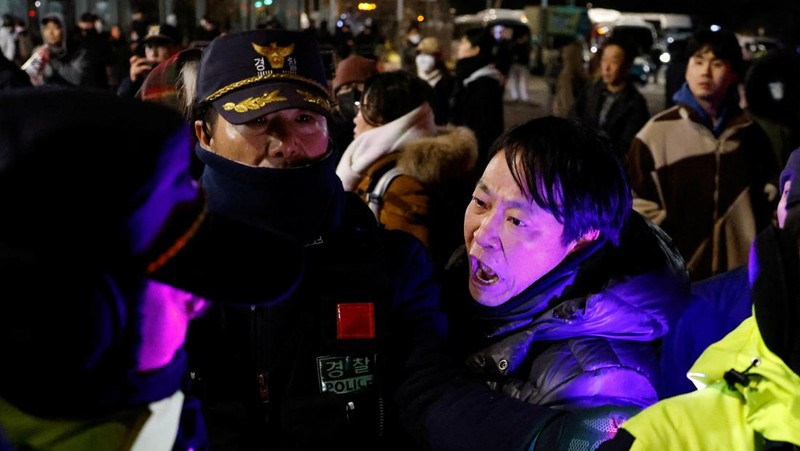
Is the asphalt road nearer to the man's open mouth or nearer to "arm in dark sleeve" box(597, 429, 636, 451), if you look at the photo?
the man's open mouth

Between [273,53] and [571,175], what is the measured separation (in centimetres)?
76

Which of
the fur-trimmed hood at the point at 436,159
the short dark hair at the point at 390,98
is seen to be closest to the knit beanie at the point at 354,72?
the short dark hair at the point at 390,98

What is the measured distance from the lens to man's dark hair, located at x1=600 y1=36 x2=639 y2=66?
6504 millimetres

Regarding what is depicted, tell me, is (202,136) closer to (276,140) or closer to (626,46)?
(276,140)

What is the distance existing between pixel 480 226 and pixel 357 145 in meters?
2.29

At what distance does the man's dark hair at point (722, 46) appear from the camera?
4859 millimetres

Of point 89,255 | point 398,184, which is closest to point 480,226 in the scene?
point 89,255

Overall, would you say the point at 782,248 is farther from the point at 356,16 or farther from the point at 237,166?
the point at 356,16

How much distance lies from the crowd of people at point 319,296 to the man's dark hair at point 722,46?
2840 mm

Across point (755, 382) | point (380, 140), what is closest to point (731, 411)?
point (755, 382)

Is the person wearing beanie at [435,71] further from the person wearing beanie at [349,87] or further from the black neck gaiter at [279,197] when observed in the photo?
the black neck gaiter at [279,197]

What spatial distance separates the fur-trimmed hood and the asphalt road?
908cm

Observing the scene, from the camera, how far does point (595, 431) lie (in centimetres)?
165

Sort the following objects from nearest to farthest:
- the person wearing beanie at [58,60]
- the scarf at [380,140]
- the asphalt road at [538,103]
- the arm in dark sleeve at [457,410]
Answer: the arm in dark sleeve at [457,410] < the scarf at [380,140] < the person wearing beanie at [58,60] < the asphalt road at [538,103]
